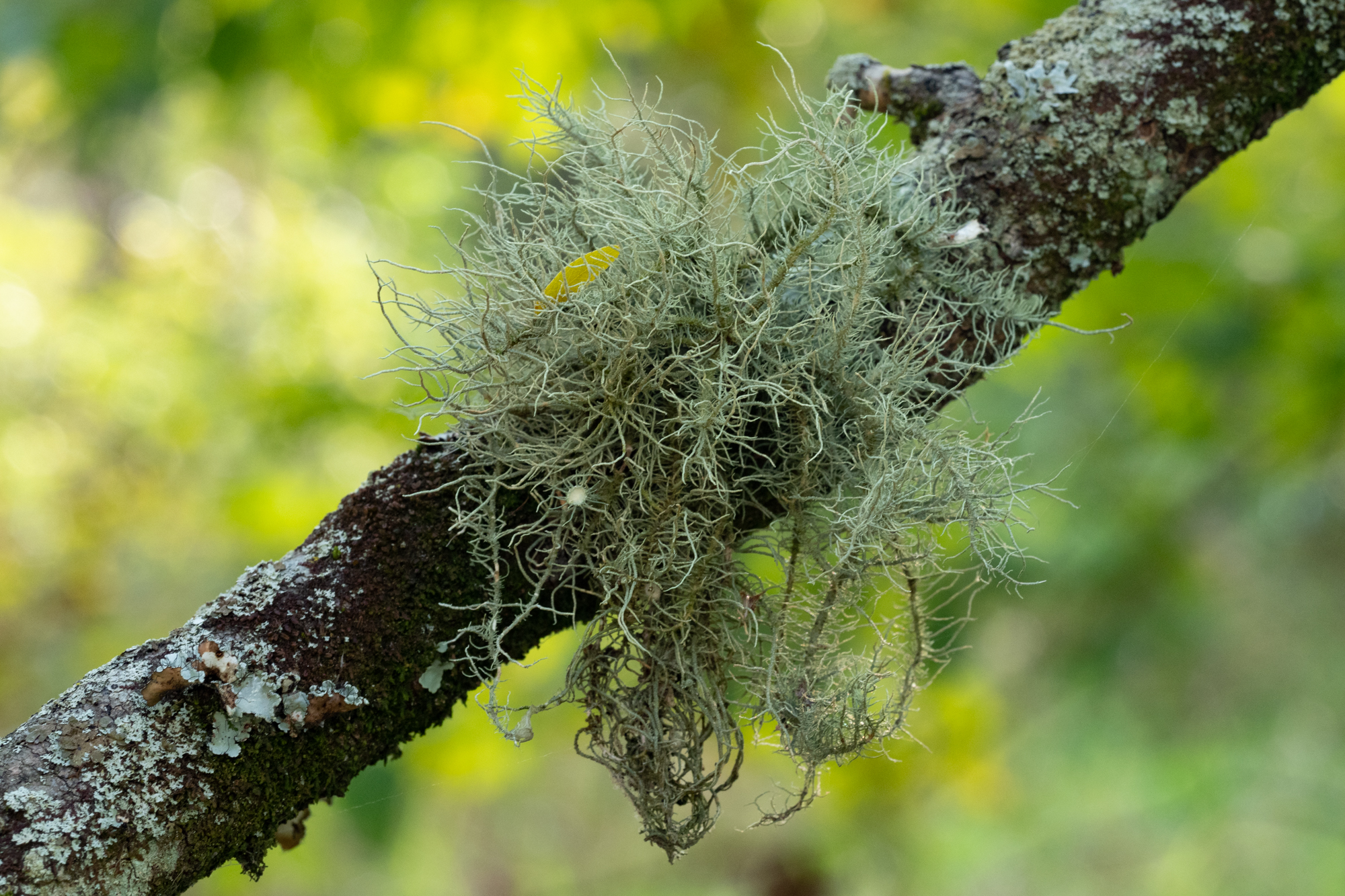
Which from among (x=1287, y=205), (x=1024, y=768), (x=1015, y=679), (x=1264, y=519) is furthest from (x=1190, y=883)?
(x=1287, y=205)

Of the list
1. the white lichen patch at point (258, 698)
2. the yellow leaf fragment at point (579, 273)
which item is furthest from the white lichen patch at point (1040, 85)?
the white lichen patch at point (258, 698)

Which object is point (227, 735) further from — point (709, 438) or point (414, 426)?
point (414, 426)

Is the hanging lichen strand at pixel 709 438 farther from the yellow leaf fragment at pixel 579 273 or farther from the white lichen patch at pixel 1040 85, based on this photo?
the white lichen patch at pixel 1040 85

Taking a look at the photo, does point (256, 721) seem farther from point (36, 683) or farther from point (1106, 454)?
point (36, 683)

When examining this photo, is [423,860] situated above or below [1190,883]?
above

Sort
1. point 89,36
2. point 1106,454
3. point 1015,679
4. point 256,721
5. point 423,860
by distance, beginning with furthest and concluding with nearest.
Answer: point 423,860 → point 1015,679 → point 1106,454 → point 89,36 → point 256,721

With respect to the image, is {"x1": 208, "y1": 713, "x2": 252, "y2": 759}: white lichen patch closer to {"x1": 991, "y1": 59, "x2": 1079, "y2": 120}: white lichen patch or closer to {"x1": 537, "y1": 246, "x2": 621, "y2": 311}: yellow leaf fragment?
{"x1": 537, "y1": 246, "x2": 621, "y2": 311}: yellow leaf fragment

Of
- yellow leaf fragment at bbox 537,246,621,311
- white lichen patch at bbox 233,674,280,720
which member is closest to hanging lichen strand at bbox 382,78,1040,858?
yellow leaf fragment at bbox 537,246,621,311

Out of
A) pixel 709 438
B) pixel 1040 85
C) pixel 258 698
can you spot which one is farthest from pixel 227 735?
pixel 1040 85
